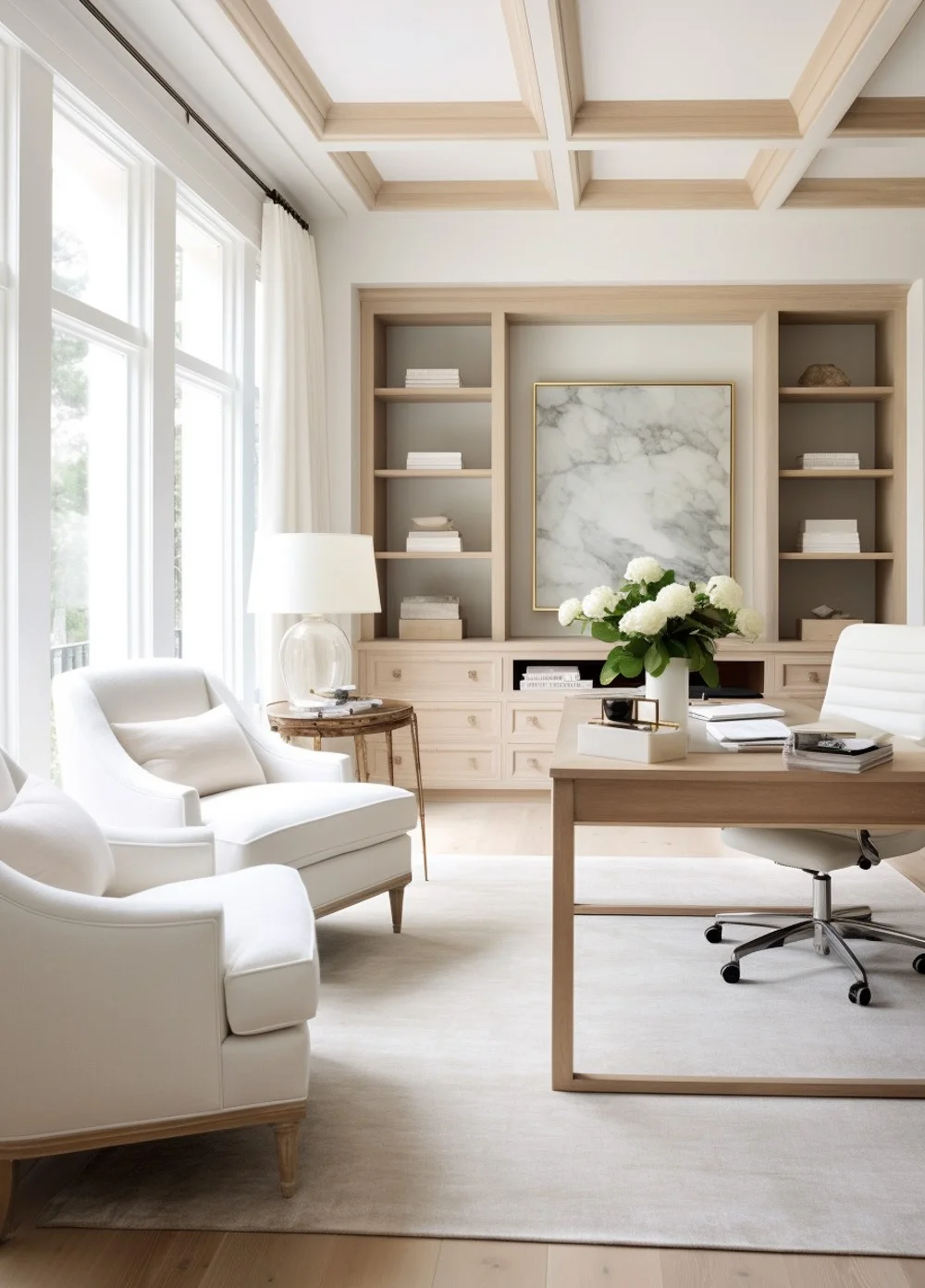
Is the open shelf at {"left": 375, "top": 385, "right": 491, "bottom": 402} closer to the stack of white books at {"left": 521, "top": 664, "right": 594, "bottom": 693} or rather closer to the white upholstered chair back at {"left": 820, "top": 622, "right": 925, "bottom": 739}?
the stack of white books at {"left": 521, "top": 664, "right": 594, "bottom": 693}

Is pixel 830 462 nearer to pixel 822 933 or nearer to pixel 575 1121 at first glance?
pixel 822 933

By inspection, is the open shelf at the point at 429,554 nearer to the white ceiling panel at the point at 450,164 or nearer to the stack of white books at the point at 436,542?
the stack of white books at the point at 436,542

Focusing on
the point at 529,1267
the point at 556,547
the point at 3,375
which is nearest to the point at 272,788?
the point at 3,375

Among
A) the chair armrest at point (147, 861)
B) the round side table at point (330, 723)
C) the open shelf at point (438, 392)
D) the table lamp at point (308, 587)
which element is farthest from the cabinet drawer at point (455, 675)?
the chair armrest at point (147, 861)

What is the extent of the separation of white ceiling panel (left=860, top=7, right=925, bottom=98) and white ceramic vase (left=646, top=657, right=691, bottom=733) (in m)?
2.39

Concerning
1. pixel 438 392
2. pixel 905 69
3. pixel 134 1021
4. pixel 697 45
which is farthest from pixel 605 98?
pixel 134 1021

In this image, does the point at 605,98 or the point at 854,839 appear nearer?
the point at 854,839

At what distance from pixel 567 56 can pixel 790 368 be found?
264 centimetres

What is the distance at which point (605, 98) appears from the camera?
437 centimetres

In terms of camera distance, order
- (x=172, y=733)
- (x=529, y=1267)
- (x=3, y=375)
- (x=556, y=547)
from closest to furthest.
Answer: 1. (x=529, y=1267)
2. (x=3, y=375)
3. (x=172, y=733)
4. (x=556, y=547)

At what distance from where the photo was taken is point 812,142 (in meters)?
4.43

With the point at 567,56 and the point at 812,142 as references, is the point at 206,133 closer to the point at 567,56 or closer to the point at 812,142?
the point at 567,56

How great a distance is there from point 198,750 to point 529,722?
2510mm

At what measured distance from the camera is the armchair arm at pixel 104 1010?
1.86m
